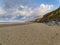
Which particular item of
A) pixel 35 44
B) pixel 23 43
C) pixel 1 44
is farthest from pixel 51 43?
pixel 1 44

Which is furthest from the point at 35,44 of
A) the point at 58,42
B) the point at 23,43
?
the point at 58,42

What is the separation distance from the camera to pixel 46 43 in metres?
10.2

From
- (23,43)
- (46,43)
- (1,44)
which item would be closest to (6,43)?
(1,44)

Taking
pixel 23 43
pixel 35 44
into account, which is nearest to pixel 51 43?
pixel 35 44

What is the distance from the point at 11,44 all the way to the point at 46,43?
2458mm

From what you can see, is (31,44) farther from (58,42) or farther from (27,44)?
(58,42)

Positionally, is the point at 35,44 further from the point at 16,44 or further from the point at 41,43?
the point at 16,44

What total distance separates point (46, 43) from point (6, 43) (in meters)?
2.88

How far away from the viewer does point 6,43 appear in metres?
10.6

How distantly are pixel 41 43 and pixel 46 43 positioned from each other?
35 cm

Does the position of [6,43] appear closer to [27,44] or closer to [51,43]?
[27,44]

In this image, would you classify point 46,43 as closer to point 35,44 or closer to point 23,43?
point 35,44

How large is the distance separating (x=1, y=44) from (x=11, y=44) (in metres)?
0.72

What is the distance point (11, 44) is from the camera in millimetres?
10312
